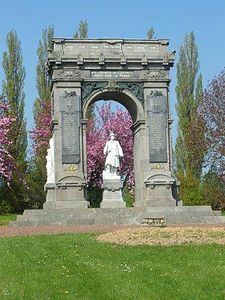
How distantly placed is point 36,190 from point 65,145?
17.7 metres

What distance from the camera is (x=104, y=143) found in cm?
5484

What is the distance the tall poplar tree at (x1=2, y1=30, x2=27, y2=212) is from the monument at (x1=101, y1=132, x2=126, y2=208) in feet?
53.7

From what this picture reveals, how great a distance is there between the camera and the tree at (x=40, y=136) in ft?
166

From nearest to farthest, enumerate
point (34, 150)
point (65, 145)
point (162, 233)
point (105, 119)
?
1. point (162, 233)
2. point (65, 145)
3. point (34, 150)
4. point (105, 119)

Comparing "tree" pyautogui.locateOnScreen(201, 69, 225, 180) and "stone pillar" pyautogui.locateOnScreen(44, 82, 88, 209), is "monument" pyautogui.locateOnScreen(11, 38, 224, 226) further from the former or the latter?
"tree" pyautogui.locateOnScreen(201, 69, 225, 180)

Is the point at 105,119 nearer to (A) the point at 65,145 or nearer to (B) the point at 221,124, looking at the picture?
(B) the point at 221,124

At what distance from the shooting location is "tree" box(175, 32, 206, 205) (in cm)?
4675

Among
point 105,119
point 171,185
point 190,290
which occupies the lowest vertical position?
point 190,290

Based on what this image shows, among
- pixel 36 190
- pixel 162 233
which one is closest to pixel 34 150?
pixel 36 190

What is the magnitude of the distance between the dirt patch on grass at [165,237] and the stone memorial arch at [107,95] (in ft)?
42.7

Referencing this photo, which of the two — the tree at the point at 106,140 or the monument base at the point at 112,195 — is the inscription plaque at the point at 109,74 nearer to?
the monument base at the point at 112,195

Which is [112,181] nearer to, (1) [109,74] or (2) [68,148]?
(2) [68,148]

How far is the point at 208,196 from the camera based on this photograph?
160 feet

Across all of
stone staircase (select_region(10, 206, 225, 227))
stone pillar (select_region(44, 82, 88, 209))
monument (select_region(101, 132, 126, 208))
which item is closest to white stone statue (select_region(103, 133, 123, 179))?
monument (select_region(101, 132, 126, 208))
